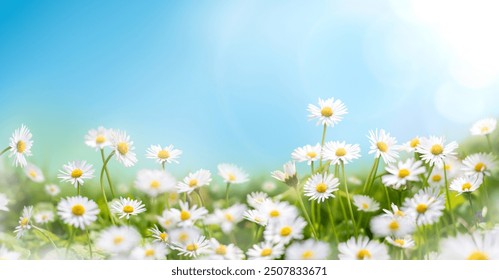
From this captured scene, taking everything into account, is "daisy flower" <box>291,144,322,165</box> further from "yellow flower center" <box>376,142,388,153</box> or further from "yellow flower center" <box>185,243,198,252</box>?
"yellow flower center" <box>185,243,198,252</box>

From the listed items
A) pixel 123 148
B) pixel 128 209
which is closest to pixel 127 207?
pixel 128 209

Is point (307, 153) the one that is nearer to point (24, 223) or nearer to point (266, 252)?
point (266, 252)

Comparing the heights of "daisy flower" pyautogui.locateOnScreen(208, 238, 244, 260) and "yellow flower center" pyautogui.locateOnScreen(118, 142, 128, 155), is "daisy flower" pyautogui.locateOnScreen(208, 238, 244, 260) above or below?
below

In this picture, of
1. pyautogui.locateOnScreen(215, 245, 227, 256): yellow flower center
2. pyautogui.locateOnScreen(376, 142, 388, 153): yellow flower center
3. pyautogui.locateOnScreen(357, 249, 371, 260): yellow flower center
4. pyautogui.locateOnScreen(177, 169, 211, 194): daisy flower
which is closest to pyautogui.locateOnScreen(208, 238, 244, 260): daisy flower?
pyautogui.locateOnScreen(215, 245, 227, 256): yellow flower center

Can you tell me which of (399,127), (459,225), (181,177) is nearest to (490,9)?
(399,127)

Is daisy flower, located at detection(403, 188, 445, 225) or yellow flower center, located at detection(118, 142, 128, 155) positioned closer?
daisy flower, located at detection(403, 188, 445, 225)
